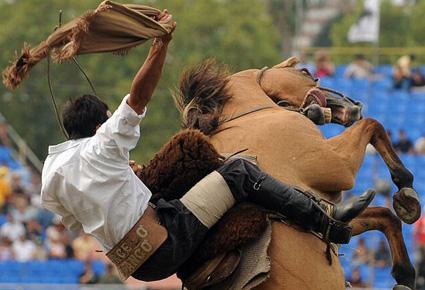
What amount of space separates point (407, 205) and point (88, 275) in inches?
370

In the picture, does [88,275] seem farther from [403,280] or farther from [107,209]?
[107,209]

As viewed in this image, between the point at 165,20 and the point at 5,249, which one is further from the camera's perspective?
the point at 5,249

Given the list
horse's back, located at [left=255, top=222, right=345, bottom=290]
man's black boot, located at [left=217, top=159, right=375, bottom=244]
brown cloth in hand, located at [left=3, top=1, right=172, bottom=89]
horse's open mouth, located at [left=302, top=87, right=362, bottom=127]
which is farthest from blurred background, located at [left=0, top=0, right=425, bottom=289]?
horse's back, located at [left=255, top=222, right=345, bottom=290]

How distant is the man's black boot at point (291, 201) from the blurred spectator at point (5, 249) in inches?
457

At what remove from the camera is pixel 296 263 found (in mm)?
6414

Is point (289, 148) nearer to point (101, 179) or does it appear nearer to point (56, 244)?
point (101, 179)

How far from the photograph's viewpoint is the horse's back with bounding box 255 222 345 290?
20.9 ft

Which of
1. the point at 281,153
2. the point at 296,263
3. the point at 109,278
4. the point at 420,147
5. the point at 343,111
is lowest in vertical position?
the point at 420,147

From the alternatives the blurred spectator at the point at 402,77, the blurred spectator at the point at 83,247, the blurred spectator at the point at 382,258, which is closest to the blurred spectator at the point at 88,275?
the blurred spectator at the point at 83,247

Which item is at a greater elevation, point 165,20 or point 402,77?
point 165,20

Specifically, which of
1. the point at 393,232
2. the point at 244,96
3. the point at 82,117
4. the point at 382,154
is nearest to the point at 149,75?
the point at 82,117

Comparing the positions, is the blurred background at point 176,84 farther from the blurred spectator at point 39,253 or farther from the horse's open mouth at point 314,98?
the horse's open mouth at point 314,98

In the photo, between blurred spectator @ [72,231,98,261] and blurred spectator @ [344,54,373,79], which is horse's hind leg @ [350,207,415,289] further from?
blurred spectator @ [344,54,373,79]

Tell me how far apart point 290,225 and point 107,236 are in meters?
0.98
